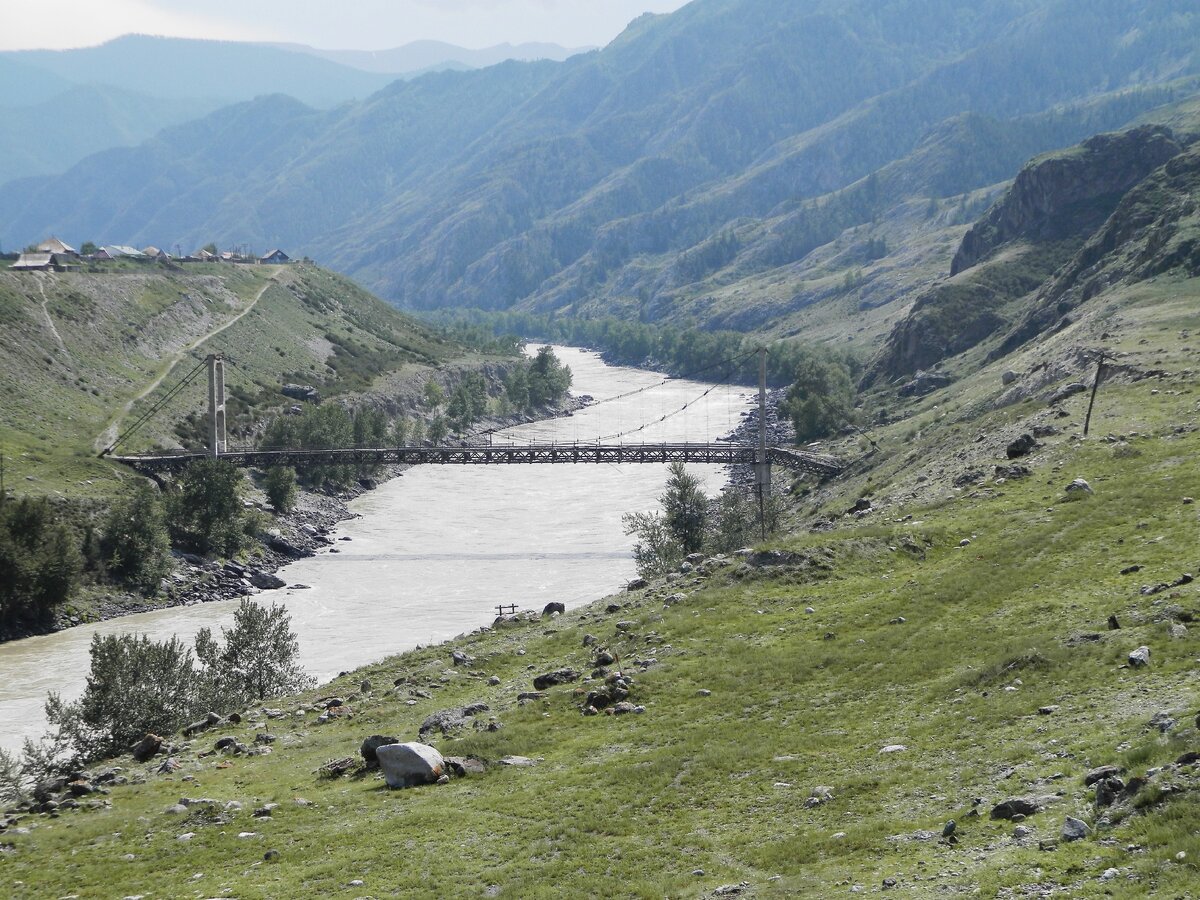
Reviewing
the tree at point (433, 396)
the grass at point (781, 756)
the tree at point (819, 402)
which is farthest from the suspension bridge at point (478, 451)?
the grass at point (781, 756)

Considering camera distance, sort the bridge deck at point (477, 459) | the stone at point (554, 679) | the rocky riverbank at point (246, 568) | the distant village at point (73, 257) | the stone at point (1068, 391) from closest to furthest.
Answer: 1. the stone at point (554, 679)
2. the stone at point (1068, 391)
3. the rocky riverbank at point (246, 568)
4. the bridge deck at point (477, 459)
5. the distant village at point (73, 257)

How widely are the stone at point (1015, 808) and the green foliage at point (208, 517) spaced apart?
73.9 m

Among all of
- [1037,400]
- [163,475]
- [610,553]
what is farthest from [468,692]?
[163,475]

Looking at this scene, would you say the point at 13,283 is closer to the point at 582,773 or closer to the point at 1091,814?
the point at 582,773

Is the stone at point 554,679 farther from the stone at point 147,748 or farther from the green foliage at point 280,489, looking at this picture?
the green foliage at point 280,489

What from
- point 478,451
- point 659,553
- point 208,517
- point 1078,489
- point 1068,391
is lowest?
point 659,553

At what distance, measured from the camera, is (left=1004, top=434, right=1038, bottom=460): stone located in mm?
53250

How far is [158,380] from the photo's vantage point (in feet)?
395

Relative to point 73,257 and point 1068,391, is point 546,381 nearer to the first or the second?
point 73,257

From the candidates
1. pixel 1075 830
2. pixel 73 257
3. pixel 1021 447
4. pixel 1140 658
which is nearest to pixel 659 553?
pixel 1021 447

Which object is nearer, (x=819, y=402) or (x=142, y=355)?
(x=819, y=402)

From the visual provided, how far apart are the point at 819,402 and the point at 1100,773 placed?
98.8m

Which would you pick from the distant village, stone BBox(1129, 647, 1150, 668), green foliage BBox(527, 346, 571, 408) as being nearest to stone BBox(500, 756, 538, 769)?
stone BBox(1129, 647, 1150, 668)

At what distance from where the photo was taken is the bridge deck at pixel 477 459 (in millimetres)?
97250
